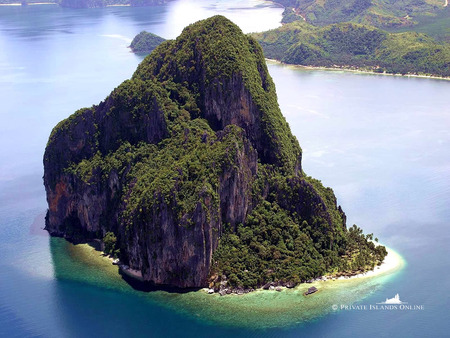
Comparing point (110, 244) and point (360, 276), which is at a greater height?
point (360, 276)

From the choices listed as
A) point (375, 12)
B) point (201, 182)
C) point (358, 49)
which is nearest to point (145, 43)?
point (358, 49)

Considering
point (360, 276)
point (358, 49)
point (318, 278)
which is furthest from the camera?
point (358, 49)

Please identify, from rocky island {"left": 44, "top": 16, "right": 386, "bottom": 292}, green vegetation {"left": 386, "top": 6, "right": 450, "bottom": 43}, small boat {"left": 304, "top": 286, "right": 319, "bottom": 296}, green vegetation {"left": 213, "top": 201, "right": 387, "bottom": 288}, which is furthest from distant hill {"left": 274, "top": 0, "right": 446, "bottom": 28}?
small boat {"left": 304, "top": 286, "right": 319, "bottom": 296}

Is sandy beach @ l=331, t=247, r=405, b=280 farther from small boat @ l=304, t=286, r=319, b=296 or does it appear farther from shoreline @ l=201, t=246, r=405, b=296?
small boat @ l=304, t=286, r=319, b=296

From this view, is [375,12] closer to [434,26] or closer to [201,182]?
[434,26]

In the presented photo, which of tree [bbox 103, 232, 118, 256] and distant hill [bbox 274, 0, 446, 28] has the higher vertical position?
distant hill [bbox 274, 0, 446, 28]

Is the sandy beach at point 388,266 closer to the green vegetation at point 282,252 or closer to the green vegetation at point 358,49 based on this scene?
the green vegetation at point 282,252

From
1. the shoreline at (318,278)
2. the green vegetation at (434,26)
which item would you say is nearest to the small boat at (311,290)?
the shoreline at (318,278)
